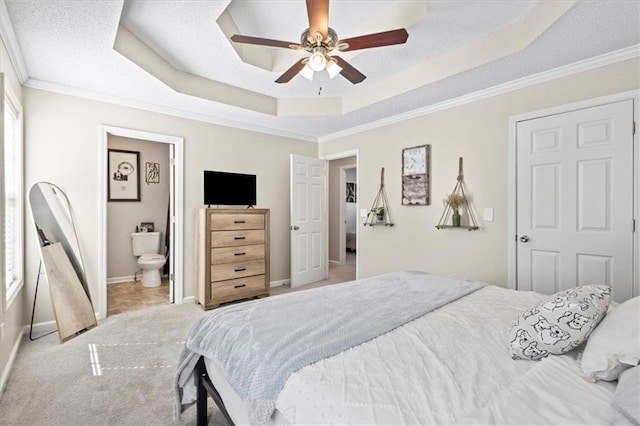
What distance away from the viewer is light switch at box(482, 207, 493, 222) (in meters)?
3.15

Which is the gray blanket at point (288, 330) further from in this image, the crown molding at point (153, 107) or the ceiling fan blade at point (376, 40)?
the crown molding at point (153, 107)

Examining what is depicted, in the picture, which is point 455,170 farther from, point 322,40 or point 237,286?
point 237,286

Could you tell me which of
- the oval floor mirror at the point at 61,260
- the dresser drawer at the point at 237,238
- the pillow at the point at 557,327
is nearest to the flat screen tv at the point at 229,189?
the dresser drawer at the point at 237,238

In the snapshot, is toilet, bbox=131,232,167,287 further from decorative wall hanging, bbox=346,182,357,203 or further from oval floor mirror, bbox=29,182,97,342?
decorative wall hanging, bbox=346,182,357,203

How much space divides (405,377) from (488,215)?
2.65m

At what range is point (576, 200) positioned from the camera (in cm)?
262

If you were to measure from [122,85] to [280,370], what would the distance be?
127 inches

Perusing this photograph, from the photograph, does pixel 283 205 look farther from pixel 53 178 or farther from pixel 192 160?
pixel 53 178

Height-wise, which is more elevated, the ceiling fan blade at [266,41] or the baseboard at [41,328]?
the ceiling fan blade at [266,41]

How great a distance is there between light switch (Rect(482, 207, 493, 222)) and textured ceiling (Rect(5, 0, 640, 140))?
122 centimetres

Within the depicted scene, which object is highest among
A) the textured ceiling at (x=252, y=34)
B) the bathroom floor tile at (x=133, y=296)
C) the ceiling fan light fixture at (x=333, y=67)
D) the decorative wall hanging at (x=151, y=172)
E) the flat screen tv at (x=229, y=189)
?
the textured ceiling at (x=252, y=34)

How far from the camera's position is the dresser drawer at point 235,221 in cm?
364

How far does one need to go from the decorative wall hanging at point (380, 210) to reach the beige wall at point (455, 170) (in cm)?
8

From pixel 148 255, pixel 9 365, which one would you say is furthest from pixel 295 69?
pixel 148 255
